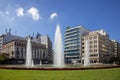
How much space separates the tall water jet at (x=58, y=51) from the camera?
42469mm

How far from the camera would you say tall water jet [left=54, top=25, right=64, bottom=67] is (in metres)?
42.5

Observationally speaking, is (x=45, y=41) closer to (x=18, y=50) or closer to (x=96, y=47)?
(x=18, y=50)

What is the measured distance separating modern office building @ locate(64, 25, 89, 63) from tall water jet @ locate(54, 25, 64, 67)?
86.8m

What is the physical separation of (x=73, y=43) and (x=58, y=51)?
93.9 meters

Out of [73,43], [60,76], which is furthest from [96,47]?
[60,76]

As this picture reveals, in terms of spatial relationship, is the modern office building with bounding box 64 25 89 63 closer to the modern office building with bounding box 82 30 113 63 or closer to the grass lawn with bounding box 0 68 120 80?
the modern office building with bounding box 82 30 113 63

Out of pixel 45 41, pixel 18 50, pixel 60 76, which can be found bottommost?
pixel 60 76

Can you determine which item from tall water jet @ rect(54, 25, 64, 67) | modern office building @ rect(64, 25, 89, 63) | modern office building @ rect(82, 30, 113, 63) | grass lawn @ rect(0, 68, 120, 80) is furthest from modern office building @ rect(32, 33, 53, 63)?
grass lawn @ rect(0, 68, 120, 80)

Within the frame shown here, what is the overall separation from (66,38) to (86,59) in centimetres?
7313

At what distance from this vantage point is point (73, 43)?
136625 mm

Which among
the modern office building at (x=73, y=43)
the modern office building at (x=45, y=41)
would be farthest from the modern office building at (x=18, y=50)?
the modern office building at (x=45, y=41)

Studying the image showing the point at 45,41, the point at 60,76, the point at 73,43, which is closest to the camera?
the point at 60,76

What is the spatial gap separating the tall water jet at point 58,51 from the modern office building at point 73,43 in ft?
285

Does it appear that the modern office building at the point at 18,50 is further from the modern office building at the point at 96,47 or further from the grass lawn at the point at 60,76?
the grass lawn at the point at 60,76
